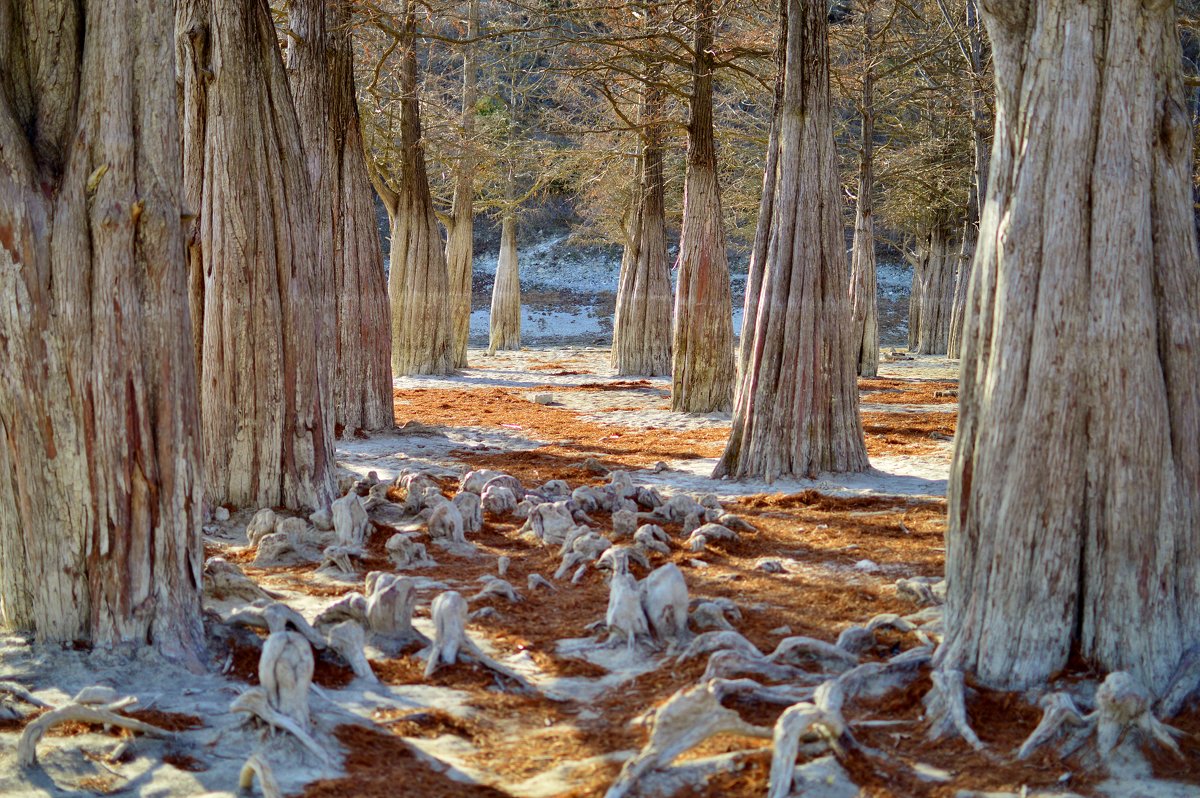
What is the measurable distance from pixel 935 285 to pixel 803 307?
75.2 feet

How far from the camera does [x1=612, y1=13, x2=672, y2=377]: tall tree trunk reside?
65.5 feet

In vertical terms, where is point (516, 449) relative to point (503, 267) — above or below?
below

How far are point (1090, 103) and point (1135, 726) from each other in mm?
2135

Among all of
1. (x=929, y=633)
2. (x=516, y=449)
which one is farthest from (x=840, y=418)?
(x=929, y=633)

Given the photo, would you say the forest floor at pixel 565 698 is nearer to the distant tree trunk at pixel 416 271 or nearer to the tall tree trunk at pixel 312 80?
the tall tree trunk at pixel 312 80

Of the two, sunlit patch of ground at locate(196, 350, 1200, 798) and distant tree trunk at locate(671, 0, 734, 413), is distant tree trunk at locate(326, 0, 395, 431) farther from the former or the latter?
distant tree trunk at locate(671, 0, 734, 413)

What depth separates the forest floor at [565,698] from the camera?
357 centimetres

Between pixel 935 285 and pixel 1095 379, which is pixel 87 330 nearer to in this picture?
pixel 1095 379

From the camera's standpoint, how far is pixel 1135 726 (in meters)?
3.63

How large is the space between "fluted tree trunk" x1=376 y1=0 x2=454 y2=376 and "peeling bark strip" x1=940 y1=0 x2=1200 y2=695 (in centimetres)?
1448

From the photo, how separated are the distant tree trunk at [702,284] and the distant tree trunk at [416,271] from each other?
16.8 ft

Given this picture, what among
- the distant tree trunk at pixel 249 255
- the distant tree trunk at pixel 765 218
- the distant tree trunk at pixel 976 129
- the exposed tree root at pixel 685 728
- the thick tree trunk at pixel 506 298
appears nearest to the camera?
the exposed tree root at pixel 685 728

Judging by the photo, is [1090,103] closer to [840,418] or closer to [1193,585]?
[1193,585]

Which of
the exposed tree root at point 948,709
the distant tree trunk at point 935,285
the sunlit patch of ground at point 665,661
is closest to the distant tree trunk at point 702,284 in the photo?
the sunlit patch of ground at point 665,661
